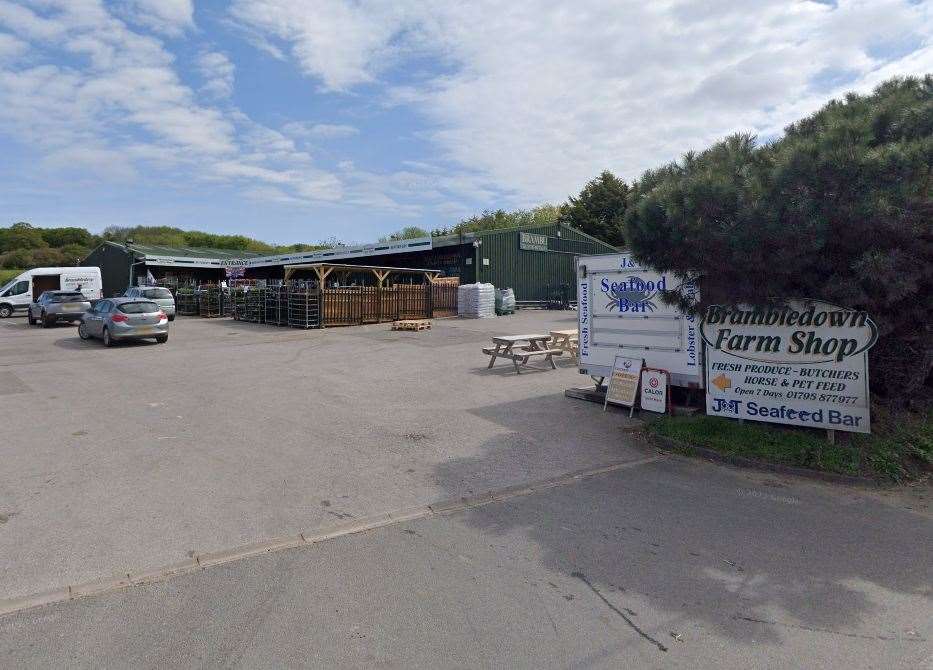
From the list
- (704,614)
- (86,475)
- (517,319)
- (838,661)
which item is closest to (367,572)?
(704,614)

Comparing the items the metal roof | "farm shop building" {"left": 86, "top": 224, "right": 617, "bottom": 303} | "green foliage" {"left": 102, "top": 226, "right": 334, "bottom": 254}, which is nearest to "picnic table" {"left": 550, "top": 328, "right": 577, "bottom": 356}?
"farm shop building" {"left": 86, "top": 224, "right": 617, "bottom": 303}

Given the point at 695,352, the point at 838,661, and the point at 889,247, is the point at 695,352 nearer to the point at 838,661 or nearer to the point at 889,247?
the point at 889,247

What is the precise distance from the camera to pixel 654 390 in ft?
28.0

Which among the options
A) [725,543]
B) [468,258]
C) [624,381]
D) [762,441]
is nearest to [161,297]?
[468,258]

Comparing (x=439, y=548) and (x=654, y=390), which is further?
(x=654, y=390)

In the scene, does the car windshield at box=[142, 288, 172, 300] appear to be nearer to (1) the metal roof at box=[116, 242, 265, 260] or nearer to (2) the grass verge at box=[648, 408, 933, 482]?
(1) the metal roof at box=[116, 242, 265, 260]

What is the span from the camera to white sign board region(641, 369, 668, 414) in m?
8.41

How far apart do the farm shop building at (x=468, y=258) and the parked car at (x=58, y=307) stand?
13.6 metres

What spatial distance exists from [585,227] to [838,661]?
53200mm

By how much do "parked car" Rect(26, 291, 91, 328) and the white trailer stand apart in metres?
23.5

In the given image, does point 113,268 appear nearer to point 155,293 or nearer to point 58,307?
point 155,293

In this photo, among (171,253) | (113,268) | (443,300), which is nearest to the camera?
(443,300)

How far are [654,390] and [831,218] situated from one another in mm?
3622

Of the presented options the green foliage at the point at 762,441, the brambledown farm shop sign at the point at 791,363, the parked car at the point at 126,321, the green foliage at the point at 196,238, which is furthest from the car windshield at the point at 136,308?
the green foliage at the point at 196,238
